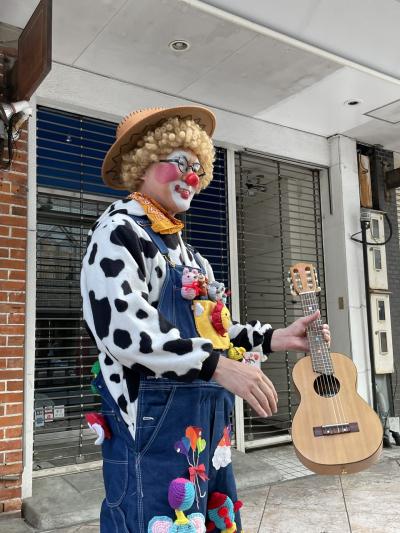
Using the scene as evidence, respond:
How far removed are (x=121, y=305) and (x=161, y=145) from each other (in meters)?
0.63

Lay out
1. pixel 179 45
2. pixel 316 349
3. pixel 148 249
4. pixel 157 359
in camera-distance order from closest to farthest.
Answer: pixel 157 359 → pixel 148 249 → pixel 316 349 → pixel 179 45

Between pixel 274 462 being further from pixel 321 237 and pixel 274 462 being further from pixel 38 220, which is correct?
pixel 38 220

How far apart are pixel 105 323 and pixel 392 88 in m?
4.76

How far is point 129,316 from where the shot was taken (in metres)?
1.33

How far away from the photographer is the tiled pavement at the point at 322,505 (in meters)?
3.42

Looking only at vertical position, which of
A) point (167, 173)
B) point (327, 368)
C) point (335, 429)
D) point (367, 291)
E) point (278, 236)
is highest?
point (278, 236)

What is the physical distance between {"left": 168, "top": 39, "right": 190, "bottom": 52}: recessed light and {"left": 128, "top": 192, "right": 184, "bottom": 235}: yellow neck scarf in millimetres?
2974

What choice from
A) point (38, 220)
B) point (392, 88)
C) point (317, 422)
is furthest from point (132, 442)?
point (392, 88)

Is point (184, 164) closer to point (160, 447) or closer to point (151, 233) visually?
point (151, 233)

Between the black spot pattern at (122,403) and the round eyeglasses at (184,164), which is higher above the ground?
the round eyeglasses at (184,164)

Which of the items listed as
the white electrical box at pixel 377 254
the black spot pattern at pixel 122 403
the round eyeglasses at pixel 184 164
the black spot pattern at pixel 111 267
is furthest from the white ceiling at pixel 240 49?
the black spot pattern at pixel 122 403

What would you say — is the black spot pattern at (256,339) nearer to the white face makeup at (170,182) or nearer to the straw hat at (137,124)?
the white face makeup at (170,182)

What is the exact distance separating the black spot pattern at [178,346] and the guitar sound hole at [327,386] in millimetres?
1683

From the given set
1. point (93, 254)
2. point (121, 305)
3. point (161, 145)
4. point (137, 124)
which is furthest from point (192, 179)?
point (121, 305)
